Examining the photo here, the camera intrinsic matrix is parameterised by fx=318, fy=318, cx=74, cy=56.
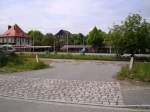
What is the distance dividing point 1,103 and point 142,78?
748 centimetres

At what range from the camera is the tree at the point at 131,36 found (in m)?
46.4

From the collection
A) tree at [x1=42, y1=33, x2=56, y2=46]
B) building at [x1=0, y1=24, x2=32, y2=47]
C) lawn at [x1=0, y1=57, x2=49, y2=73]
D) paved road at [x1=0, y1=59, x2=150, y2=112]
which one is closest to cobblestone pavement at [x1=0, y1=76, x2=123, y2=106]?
paved road at [x1=0, y1=59, x2=150, y2=112]

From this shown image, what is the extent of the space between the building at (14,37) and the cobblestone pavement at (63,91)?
103321mm

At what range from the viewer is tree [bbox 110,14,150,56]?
1827 inches

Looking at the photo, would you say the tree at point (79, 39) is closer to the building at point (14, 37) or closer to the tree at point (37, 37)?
the tree at point (37, 37)

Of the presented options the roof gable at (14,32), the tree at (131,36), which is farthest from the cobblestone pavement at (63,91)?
the roof gable at (14,32)

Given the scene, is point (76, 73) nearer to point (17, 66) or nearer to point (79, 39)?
point (17, 66)

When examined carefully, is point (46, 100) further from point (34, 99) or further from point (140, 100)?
point (140, 100)

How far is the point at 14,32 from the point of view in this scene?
117438 millimetres

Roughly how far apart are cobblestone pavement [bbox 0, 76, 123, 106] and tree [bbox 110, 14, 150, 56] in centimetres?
3253

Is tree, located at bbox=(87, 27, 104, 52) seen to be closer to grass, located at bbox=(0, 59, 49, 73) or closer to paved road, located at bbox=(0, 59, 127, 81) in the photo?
paved road, located at bbox=(0, 59, 127, 81)

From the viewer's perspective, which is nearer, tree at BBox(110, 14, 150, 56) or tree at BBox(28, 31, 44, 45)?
tree at BBox(110, 14, 150, 56)

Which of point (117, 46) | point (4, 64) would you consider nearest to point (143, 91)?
Result: point (4, 64)

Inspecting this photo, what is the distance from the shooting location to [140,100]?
10.5 m
